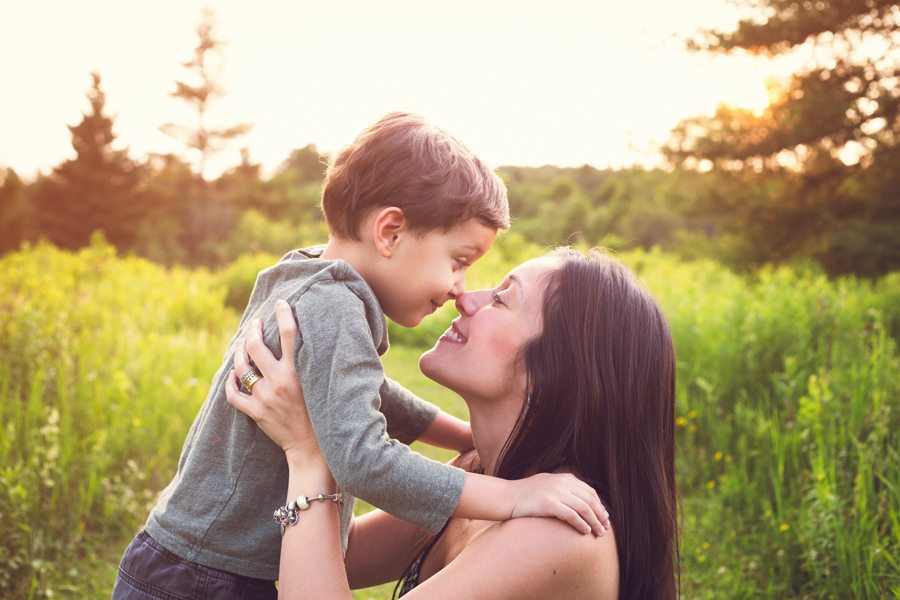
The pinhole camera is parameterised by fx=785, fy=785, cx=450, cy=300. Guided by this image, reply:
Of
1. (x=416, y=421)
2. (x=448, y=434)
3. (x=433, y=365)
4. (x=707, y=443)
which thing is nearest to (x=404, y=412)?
(x=416, y=421)

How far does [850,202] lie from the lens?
1300 cm

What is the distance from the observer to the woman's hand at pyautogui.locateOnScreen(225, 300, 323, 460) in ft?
5.96

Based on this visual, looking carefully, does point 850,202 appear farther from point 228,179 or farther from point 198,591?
point 228,179

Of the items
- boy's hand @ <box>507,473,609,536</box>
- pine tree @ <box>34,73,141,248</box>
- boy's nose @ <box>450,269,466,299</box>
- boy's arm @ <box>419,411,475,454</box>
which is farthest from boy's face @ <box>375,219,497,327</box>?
pine tree @ <box>34,73,141,248</box>

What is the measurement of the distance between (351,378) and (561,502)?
1.75 feet

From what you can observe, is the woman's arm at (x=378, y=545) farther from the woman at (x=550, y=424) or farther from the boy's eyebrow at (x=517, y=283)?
the boy's eyebrow at (x=517, y=283)

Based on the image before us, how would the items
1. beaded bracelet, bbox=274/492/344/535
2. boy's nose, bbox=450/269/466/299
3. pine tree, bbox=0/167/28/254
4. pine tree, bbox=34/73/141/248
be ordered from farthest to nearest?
pine tree, bbox=34/73/141/248
pine tree, bbox=0/167/28/254
boy's nose, bbox=450/269/466/299
beaded bracelet, bbox=274/492/344/535

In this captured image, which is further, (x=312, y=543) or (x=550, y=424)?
(x=550, y=424)

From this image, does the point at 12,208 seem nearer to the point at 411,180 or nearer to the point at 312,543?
the point at 411,180

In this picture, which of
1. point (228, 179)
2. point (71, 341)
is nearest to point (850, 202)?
point (71, 341)

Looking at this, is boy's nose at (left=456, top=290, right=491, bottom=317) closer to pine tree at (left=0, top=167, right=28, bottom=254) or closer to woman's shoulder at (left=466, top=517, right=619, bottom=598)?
woman's shoulder at (left=466, top=517, right=619, bottom=598)

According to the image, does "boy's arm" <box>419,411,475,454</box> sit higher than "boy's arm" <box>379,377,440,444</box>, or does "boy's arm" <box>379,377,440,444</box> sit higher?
"boy's arm" <box>379,377,440,444</box>

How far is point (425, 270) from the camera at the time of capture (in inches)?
83.6

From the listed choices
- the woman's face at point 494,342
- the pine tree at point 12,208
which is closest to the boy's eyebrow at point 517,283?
the woman's face at point 494,342
